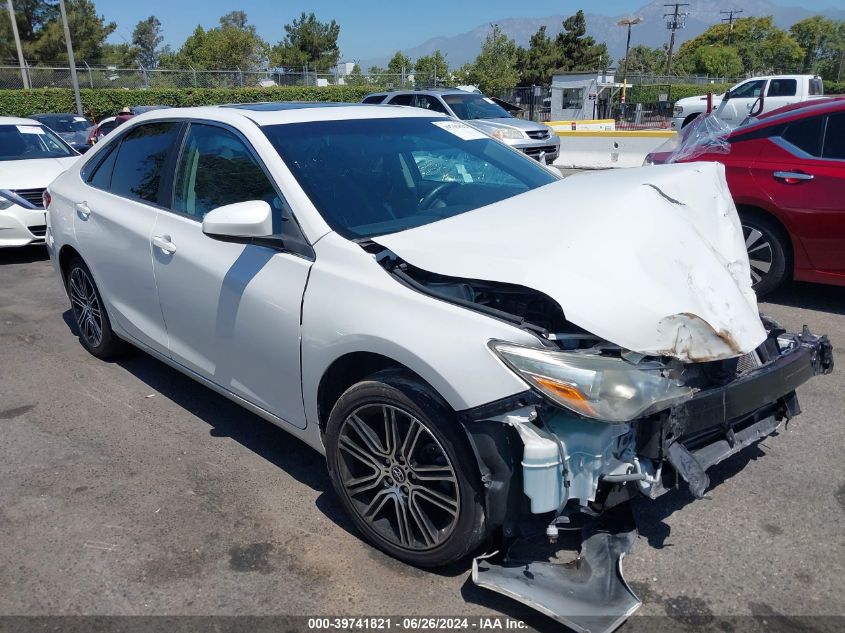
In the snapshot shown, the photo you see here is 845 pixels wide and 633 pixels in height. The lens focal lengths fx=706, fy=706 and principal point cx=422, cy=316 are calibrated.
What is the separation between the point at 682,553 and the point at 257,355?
2.02 metres

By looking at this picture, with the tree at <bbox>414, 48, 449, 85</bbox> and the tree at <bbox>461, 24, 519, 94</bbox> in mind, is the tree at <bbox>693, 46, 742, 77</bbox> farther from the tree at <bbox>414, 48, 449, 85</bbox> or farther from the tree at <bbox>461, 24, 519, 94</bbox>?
the tree at <bbox>414, 48, 449, 85</bbox>

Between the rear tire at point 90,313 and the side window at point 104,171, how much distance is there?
56 centimetres

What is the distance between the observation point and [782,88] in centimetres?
2183

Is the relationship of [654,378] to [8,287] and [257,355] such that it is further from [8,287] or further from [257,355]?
[8,287]

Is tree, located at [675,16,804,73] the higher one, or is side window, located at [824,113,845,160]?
tree, located at [675,16,804,73]

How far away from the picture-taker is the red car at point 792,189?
5.41 m

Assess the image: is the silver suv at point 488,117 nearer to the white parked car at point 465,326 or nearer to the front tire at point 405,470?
the white parked car at point 465,326

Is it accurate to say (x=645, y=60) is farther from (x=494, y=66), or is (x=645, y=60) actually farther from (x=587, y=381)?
(x=587, y=381)

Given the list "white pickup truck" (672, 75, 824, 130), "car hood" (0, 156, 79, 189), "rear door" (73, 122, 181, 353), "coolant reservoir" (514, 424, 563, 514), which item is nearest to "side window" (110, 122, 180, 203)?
"rear door" (73, 122, 181, 353)

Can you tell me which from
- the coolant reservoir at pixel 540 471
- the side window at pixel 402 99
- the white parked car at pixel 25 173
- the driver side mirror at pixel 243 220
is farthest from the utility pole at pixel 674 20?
the coolant reservoir at pixel 540 471

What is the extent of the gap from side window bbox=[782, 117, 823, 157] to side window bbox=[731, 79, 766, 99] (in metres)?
18.6

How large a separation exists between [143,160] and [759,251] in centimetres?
476

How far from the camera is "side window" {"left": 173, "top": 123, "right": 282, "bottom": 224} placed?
341 cm

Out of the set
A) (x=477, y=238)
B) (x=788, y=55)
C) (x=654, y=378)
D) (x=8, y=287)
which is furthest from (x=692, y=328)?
(x=788, y=55)
